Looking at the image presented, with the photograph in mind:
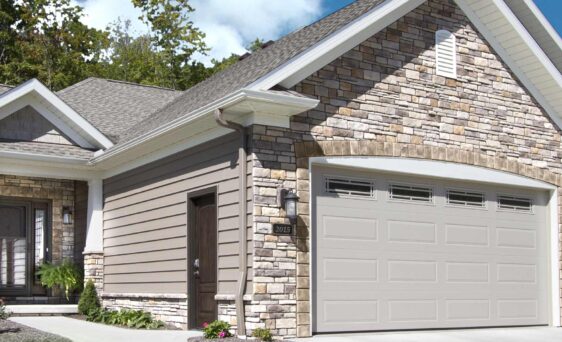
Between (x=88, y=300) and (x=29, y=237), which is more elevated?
(x=29, y=237)

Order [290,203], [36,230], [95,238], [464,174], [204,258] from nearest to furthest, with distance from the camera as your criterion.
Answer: [290,203] < [204,258] < [464,174] < [95,238] < [36,230]

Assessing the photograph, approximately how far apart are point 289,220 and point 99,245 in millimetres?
6063

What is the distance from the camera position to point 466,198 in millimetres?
13805

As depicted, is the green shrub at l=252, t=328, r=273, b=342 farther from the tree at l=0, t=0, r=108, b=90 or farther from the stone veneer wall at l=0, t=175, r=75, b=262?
the tree at l=0, t=0, r=108, b=90

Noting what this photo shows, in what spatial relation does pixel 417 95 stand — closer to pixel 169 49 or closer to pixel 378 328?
pixel 378 328

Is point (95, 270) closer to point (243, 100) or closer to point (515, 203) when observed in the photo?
point (243, 100)

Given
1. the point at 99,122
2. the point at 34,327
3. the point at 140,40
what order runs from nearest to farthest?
the point at 34,327, the point at 99,122, the point at 140,40

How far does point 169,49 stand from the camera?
35.2 m

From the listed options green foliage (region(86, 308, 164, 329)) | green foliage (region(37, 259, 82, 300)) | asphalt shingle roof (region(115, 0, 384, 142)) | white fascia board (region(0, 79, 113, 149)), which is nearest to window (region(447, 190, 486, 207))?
asphalt shingle roof (region(115, 0, 384, 142))

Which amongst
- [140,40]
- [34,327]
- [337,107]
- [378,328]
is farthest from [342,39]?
[140,40]

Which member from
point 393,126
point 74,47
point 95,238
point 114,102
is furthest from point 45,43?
point 393,126

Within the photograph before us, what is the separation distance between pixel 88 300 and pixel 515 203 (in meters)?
8.04

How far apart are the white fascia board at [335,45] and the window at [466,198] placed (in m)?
2.97

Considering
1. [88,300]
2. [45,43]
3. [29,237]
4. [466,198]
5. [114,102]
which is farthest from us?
[45,43]
